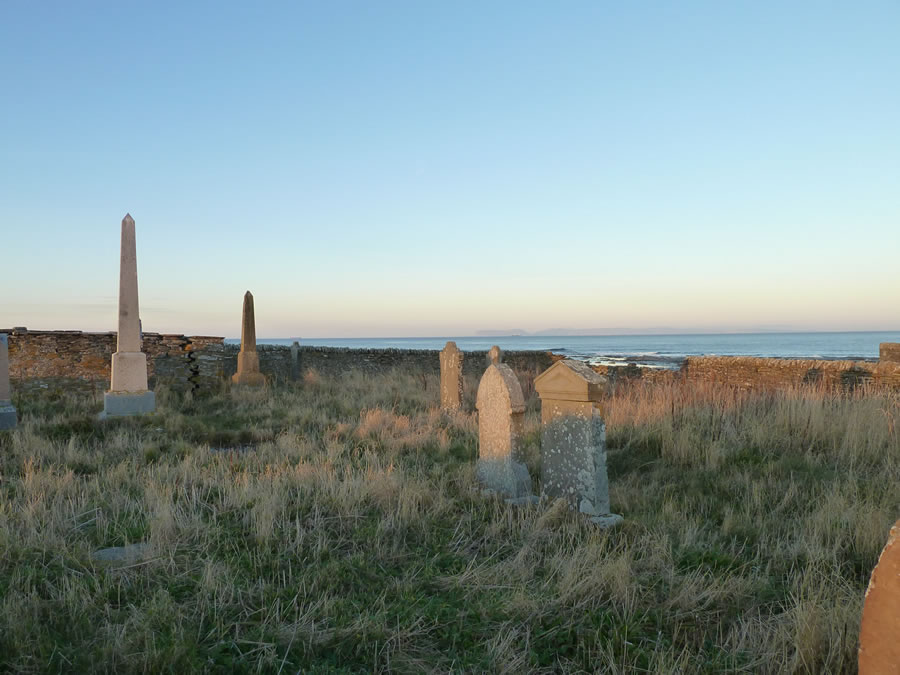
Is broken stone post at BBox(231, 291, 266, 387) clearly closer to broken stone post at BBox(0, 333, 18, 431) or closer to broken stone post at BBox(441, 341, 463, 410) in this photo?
broken stone post at BBox(0, 333, 18, 431)

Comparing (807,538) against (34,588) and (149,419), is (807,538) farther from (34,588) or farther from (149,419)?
(149,419)

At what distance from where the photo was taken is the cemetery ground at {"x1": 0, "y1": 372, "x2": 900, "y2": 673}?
2.47 metres

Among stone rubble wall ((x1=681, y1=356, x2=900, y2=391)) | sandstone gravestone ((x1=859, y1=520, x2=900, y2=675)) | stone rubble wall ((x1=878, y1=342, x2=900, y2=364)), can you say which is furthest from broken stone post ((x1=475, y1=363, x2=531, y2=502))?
stone rubble wall ((x1=878, y1=342, x2=900, y2=364))

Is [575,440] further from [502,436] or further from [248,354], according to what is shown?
[248,354]

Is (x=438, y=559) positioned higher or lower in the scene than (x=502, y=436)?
lower

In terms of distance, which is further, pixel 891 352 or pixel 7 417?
pixel 891 352

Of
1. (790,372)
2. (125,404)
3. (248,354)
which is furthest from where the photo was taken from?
(248,354)

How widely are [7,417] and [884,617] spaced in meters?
10.7

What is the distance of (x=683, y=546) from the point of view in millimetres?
3568

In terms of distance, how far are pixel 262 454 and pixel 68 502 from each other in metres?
2.18

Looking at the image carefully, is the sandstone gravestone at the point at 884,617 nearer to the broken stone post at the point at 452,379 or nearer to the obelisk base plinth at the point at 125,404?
the broken stone post at the point at 452,379

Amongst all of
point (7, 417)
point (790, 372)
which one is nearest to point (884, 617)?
point (7, 417)

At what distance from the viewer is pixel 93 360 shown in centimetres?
1294

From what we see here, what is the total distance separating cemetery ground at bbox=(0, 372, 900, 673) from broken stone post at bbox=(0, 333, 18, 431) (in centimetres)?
263
